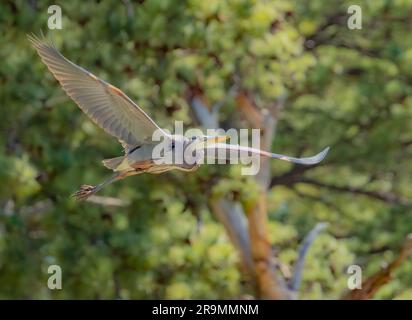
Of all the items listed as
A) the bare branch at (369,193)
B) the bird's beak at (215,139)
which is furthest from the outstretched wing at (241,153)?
the bare branch at (369,193)

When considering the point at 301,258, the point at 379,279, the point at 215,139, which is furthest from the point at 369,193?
the point at 215,139

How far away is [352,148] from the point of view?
436 inches

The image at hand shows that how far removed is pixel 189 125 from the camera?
9.16m

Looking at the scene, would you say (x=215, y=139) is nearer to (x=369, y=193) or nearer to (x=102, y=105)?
(x=102, y=105)

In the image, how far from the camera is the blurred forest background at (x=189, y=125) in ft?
27.5

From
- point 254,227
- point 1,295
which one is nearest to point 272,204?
point 254,227

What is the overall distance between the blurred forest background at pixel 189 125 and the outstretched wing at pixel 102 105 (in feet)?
8.13

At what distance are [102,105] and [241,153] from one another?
0.60 meters

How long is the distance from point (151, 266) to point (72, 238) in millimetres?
567

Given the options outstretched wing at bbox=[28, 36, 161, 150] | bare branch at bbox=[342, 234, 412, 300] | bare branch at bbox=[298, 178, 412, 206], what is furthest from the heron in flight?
bare branch at bbox=[298, 178, 412, 206]

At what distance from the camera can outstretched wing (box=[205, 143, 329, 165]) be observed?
525cm

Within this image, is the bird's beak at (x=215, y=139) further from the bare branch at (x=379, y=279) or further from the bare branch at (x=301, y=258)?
the bare branch at (x=301, y=258)

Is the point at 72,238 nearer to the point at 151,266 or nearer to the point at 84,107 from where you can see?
the point at 151,266

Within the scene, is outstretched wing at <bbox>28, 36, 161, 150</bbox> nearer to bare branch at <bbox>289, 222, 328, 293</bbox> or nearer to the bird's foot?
the bird's foot
